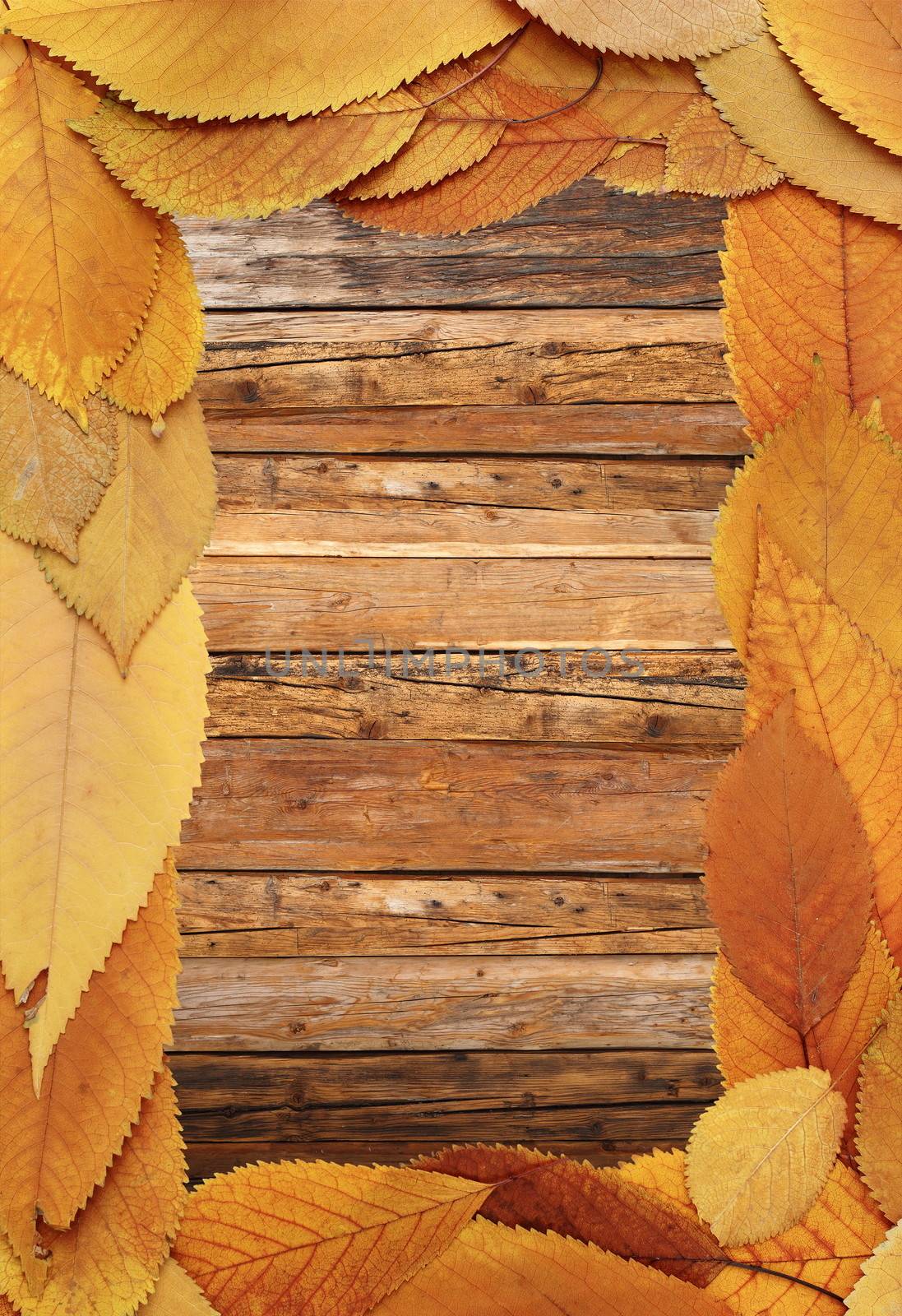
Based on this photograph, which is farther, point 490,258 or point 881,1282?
point 490,258

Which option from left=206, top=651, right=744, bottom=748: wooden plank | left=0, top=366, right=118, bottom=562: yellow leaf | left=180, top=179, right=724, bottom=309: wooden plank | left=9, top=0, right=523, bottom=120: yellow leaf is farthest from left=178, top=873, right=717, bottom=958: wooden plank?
left=9, top=0, right=523, bottom=120: yellow leaf

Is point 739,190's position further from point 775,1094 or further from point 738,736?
point 775,1094

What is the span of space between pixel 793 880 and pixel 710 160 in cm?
51

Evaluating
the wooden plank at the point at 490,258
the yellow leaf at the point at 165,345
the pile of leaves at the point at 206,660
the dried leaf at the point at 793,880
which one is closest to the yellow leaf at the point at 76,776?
the pile of leaves at the point at 206,660

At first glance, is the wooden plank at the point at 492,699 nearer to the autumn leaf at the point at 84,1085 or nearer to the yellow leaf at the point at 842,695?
the yellow leaf at the point at 842,695

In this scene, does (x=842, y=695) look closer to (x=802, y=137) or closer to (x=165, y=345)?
(x=802, y=137)

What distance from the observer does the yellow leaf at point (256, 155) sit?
581 mm

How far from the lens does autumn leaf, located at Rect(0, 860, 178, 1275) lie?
0.53 m

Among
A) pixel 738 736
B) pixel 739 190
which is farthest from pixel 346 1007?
pixel 739 190

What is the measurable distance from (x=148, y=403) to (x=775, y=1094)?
Result: 0.64 meters

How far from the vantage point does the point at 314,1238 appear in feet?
1.74

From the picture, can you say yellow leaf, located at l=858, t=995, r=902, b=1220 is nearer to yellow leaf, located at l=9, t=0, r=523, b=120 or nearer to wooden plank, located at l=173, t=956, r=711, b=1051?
wooden plank, located at l=173, t=956, r=711, b=1051

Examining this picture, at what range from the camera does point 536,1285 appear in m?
0.52

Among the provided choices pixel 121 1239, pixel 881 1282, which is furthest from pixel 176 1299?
pixel 881 1282
